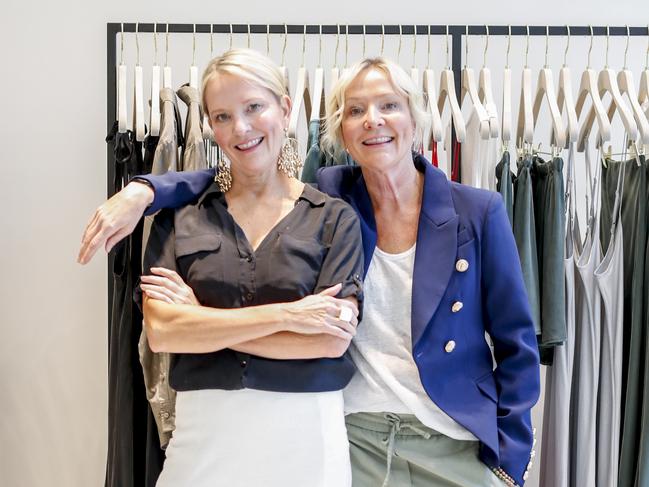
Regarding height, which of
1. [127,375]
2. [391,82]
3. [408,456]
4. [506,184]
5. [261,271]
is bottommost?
[408,456]

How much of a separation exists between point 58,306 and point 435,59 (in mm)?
1713

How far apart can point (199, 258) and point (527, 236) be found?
0.94 m

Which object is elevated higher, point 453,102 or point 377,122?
point 453,102

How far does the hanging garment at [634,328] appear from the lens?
2.00 meters

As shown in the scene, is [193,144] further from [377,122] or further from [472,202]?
[472,202]

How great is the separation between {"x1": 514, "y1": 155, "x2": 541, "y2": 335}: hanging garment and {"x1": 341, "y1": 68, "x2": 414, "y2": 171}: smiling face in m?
0.49

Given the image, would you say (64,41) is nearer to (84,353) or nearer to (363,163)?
(84,353)

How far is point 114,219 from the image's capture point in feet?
4.97

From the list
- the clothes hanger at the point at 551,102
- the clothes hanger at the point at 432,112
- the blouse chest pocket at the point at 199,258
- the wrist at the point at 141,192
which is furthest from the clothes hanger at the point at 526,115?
the wrist at the point at 141,192

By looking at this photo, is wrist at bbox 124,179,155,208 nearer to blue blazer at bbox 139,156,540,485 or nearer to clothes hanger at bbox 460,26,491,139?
blue blazer at bbox 139,156,540,485

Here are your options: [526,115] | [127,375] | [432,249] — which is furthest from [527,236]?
[127,375]

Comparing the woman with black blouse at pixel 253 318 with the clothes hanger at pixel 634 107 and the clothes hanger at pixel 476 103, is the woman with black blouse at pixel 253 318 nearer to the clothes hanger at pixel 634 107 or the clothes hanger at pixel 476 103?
the clothes hanger at pixel 476 103

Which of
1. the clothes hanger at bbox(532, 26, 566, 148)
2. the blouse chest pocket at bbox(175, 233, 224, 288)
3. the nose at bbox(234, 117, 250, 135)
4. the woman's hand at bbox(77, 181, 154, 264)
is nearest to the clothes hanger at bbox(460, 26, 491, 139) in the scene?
the clothes hanger at bbox(532, 26, 566, 148)

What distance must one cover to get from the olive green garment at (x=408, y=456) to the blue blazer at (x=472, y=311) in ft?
0.15
